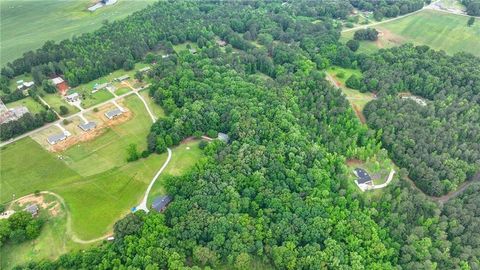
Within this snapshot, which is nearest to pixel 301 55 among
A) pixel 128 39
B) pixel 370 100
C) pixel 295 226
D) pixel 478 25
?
pixel 370 100

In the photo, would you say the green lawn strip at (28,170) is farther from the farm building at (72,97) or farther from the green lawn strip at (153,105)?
the green lawn strip at (153,105)

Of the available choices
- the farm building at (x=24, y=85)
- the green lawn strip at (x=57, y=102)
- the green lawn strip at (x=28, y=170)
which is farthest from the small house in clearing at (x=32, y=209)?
the farm building at (x=24, y=85)

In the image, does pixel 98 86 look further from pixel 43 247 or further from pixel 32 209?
pixel 43 247

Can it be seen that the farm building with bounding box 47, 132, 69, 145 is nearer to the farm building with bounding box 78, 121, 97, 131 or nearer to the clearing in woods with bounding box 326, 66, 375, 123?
the farm building with bounding box 78, 121, 97, 131

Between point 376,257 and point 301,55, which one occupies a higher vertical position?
point 301,55

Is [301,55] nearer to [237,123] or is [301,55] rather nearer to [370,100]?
[370,100]

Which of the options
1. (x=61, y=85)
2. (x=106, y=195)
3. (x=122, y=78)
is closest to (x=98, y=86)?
(x=122, y=78)

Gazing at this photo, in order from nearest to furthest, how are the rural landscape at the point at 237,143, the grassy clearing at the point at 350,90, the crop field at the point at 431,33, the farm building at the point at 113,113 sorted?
the rural landscape at the point at 237,143, the farm building at the point at 113,113, the grassy clearing at the point at 350,90, the crop field at the point at 431,33
